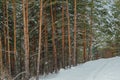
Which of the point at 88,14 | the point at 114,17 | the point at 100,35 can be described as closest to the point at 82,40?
the point at 88,14

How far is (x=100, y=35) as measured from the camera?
33719 mm

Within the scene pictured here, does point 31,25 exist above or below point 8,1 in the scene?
below

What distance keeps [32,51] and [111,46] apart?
15.0m

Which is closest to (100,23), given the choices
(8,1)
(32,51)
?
(32,51)

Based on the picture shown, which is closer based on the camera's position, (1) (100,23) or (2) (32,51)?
(2) (32,51)

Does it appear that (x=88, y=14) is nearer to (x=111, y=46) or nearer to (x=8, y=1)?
(x=8, y=1)

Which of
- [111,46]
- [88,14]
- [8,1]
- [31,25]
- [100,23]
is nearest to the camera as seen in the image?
[8,1]

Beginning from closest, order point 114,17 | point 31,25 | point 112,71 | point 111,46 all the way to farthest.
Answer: point 112,71 → point 31,25 → point 114,17 → point 111,46

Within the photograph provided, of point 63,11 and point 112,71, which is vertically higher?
point 63,11

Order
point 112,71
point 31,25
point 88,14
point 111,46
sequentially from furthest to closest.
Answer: point 111,46 < point 88,14 < point 31,25 < point 112,71

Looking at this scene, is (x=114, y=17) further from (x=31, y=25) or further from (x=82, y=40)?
(x=31, y=25)

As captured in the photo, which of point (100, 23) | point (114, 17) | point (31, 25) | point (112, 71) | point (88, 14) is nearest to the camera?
point (112, 71)

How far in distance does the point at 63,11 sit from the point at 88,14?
5.25 metres

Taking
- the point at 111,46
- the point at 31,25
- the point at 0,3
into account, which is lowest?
the point at 111,46
